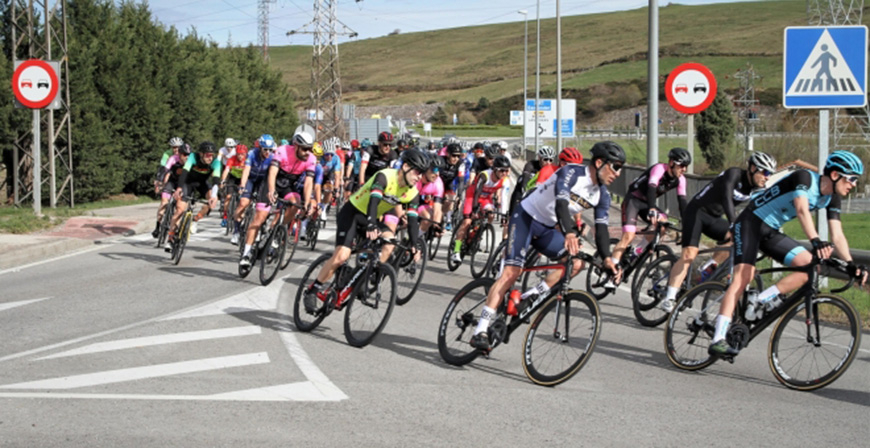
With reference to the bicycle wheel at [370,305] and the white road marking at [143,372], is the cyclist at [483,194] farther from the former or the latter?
the white road marking at [143,372]

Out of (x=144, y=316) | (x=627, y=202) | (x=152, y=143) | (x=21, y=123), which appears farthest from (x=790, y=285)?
(x=152, y=143)

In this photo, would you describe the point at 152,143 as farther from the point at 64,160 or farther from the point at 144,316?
the point at 144,316

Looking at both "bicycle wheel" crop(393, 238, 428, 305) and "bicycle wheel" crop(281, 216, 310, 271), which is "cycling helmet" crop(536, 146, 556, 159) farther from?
"bicycle wheel" crop(281, 216, 310, 271)

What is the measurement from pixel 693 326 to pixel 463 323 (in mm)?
1960

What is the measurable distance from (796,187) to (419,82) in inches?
7095

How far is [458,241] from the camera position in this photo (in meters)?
14.3

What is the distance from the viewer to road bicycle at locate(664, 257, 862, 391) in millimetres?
7332

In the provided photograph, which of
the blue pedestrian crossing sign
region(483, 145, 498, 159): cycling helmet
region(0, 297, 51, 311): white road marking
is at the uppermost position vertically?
the blue pedestrian crossing sign

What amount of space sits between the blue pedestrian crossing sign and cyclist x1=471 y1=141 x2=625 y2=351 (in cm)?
480

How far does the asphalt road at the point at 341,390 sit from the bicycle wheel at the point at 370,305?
14cm

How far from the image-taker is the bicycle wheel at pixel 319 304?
Answer: 9.24 meters

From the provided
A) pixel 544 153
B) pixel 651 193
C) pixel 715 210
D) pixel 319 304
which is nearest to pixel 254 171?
pixel 544 153

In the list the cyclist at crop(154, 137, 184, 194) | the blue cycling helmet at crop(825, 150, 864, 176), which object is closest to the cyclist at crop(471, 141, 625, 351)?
the blue cycling helmet at crop(825, 150, 864, 176)

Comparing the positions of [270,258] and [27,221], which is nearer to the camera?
[270,258]
